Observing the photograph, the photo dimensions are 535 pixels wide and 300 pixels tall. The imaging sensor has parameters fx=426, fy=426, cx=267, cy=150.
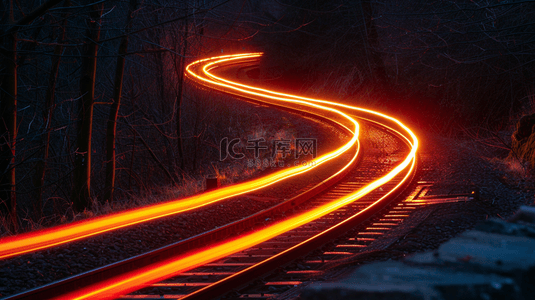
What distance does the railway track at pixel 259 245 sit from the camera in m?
5.95

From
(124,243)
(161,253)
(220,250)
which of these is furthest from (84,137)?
(220,250)

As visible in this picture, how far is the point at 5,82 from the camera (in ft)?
36.2

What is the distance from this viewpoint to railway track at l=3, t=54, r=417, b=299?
5.95 m

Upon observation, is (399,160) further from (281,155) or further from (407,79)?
(407,79)

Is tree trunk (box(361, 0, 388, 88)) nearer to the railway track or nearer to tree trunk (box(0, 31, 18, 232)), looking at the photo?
the railway track

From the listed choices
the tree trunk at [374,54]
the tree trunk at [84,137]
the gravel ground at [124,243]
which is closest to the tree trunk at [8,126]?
the tree trunk at [84,137]

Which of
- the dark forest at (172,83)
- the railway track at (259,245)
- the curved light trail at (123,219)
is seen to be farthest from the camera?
the dark forest at (172,83)

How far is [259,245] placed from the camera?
7.94 m

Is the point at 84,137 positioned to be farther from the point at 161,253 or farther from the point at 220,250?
the point at 220,250

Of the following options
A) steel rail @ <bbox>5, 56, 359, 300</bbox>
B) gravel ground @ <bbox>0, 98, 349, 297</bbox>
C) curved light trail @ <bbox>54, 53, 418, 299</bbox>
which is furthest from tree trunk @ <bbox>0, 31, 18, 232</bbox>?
curved light trail @ <bbox>54, 53, 418, 299</bbox>

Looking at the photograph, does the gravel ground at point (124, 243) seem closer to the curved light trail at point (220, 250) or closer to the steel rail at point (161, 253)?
the steel rail at point (161, 253)

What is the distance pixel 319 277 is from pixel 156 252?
2.98 m

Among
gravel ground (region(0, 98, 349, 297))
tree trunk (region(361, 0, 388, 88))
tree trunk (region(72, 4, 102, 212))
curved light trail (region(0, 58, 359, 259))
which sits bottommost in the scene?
gravel ground (region(0, 98, 349, 297))

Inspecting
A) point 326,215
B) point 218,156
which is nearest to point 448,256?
point 326,215
